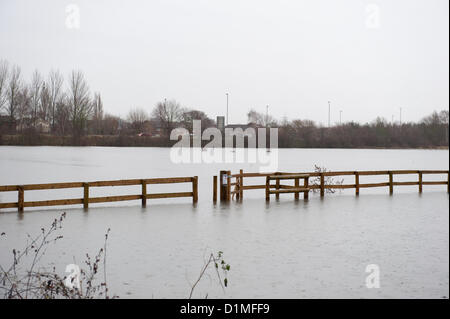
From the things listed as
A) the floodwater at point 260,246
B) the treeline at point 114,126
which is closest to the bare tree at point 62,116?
the treeline at point 114,126

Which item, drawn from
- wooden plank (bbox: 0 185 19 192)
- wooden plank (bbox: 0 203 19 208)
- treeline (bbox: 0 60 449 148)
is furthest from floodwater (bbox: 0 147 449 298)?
treeline (bbox: 0 60 449 148)

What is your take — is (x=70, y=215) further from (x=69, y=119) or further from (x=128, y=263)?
(x=69, y=119)

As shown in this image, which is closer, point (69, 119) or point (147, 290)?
point (147, 290)

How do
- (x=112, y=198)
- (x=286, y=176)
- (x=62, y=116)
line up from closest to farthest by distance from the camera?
(x=112, y=198) → (x=286, y=176) → (x=62, y=116)

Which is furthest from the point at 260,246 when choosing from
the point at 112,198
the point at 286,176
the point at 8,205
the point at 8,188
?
the point at 8,205

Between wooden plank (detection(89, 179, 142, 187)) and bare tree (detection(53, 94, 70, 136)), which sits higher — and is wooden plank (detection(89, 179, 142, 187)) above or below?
below

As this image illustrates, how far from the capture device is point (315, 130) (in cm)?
11519

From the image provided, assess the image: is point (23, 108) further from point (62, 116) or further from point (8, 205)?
point (8, 205)

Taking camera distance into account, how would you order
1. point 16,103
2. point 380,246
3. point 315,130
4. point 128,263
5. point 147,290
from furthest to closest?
point 315,130, point 16,103, point 380,246, point 128,263, point 147,290

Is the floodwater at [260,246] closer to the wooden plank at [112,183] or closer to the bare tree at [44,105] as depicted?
the wooden plank at [112,183]

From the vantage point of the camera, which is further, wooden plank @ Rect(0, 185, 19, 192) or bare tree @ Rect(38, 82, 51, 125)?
bare tree @ Rect(38, 82, 51, 125)

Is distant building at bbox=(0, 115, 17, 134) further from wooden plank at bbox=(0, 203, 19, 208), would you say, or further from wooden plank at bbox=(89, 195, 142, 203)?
wooden plank at bbox=(0, 203, 19, 208)

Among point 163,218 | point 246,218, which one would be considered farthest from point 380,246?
point 163,218
